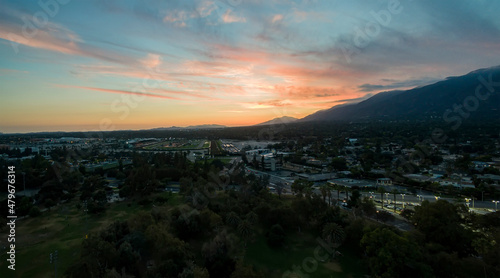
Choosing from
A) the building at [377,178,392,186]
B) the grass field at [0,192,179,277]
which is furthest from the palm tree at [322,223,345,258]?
the building at [377,178,392,186]

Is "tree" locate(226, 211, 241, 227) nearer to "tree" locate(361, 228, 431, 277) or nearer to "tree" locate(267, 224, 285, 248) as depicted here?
"tree" locate(267, 224, 285, 248)

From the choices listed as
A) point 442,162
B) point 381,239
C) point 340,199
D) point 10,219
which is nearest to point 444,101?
point 442,162

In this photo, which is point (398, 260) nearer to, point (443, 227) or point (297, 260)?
point (443, 227)

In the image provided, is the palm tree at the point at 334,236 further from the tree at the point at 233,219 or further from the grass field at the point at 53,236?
the grass field at the point at 53,236

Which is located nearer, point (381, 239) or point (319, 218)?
point (381, 239)

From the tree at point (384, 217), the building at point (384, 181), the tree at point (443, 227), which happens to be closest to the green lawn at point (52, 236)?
the tree at point (384, 217)

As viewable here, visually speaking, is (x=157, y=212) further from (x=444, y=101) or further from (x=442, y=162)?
(x=444, y=101)

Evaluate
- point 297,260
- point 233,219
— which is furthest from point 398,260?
point 233,219
